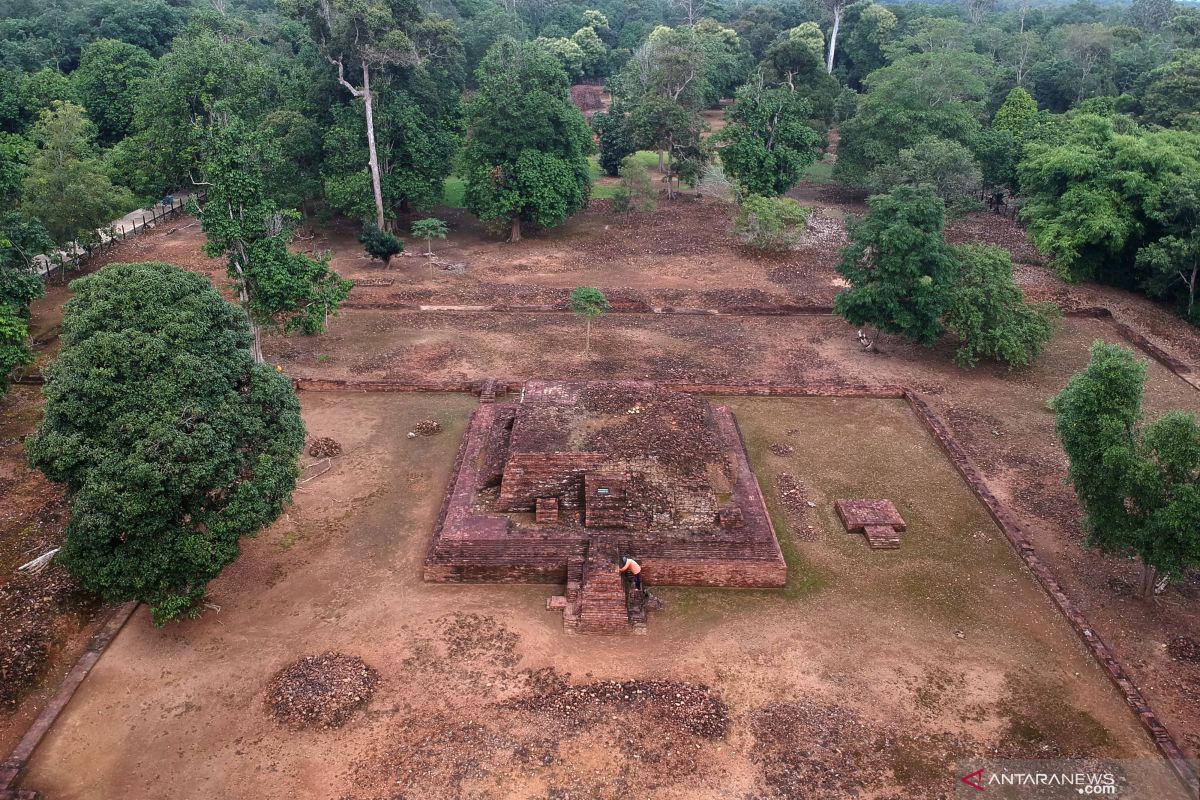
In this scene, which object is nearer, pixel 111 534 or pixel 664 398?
pixel 111 534

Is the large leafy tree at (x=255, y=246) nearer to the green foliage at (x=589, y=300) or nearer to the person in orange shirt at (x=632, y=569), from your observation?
the green foliage at (x=589, y=300)

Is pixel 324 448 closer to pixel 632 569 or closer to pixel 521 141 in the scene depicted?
pixel 632 569

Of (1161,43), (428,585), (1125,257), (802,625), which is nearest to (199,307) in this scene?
(428,585)

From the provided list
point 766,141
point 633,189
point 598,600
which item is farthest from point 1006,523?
point 633,189

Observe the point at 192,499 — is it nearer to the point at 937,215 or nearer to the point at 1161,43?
the point at 937,215

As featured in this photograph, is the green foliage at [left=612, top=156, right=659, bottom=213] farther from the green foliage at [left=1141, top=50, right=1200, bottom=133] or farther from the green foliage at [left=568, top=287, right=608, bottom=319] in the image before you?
the green foliage at [left=1141, top=50, right=1200, bottom=133]
